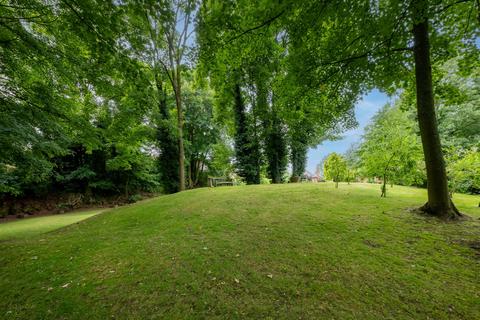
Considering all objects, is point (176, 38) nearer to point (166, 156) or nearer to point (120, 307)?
point (166, 156)

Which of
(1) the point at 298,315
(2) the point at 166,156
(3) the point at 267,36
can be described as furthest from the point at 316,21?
(2) the point at 166,156

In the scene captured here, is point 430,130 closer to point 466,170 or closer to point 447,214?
point 447,214

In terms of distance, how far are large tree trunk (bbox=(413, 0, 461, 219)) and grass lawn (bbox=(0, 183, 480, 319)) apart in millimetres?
508

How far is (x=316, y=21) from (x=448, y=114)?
19.0m

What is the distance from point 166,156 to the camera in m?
17.3

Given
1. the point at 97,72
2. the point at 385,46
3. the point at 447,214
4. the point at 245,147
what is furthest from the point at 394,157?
the point at 245,147

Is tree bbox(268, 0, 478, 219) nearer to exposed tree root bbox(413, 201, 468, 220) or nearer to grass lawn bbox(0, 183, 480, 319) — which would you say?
exposed tree root bbox(413, 201, 468, 220)

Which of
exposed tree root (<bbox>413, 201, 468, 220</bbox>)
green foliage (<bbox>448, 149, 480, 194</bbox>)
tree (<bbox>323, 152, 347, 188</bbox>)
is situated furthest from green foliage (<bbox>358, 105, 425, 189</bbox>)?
exposed tree root (<bbox>413, 201, 468, 220</bbox>)

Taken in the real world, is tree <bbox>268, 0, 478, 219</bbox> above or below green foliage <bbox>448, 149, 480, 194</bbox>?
above

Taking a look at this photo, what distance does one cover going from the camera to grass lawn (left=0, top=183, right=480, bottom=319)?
88.6 inches

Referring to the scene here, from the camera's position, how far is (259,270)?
115 inches

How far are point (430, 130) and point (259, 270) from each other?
15.6 ft

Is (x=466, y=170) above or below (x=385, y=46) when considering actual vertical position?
below

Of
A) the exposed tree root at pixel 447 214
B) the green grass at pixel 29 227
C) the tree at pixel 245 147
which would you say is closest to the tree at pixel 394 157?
the exposed tree root at pixel 447 214
